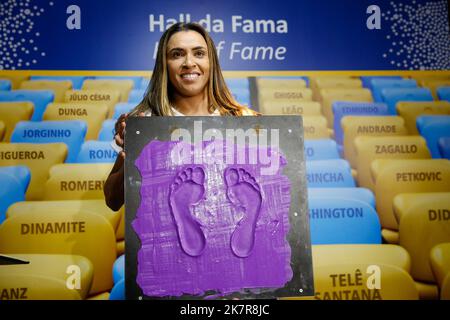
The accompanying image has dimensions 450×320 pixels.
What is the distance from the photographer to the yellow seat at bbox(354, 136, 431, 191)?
66.7 inches

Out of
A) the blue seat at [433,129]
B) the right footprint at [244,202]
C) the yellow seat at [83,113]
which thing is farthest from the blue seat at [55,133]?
the blue seat at [433,129]

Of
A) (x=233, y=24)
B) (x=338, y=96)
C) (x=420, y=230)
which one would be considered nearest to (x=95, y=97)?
(x=233, y=24)

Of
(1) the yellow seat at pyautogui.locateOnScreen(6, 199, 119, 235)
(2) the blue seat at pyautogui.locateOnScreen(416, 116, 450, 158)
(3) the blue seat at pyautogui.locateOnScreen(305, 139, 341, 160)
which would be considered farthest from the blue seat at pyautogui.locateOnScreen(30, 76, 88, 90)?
(2) the blue seat at pyautogui.locateOnScreen(416, 116, 450, 158)

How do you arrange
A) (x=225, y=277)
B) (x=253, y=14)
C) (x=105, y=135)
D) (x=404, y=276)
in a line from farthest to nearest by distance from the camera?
1. (x=253, y=14)
2. (x=105, y=135)
3. (x=404, y=276)
4. (x=225, y=277)

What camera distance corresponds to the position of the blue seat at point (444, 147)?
1729mm

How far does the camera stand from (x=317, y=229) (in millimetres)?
1519

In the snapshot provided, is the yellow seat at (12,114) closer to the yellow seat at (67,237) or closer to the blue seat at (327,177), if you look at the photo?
the yellow seat at (67,237)

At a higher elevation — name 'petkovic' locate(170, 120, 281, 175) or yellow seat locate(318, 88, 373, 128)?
yellow seat locate(318, 88, 373, 128)

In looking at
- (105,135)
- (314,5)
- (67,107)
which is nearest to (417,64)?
(314,5)

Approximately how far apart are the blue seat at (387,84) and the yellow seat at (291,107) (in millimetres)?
252

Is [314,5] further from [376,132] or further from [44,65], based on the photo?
[44,65]

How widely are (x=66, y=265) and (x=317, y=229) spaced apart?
0.86m

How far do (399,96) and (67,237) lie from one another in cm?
149

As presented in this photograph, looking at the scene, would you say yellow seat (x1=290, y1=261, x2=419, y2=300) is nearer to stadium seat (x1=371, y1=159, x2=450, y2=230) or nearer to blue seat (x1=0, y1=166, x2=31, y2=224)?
stadium seat (x1=371, y1=159, x2=450, y2=230)
